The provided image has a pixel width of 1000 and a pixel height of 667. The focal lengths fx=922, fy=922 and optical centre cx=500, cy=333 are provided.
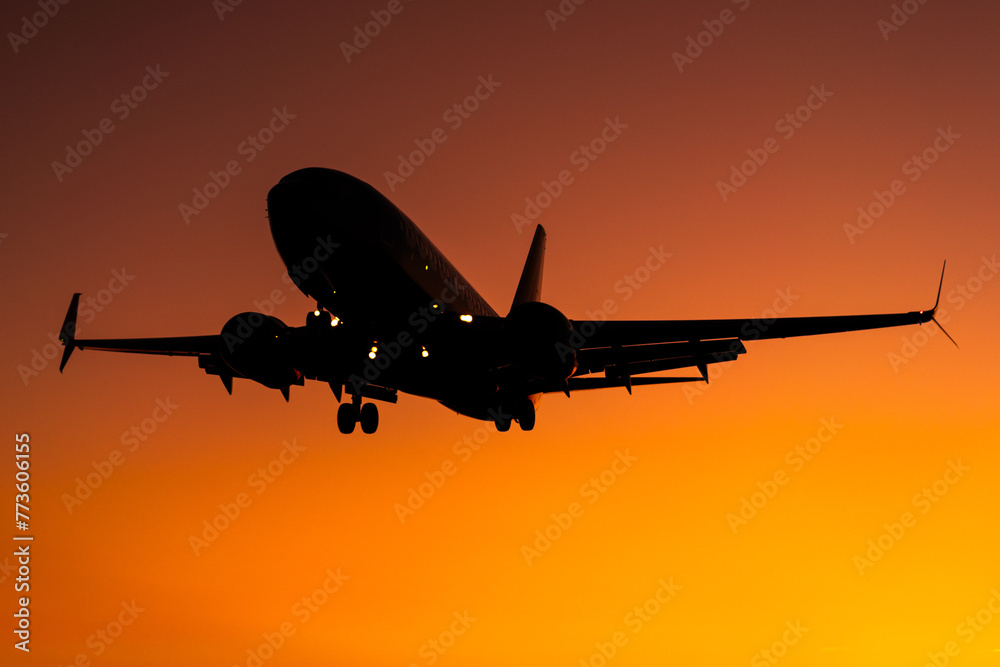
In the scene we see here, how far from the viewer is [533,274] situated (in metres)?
52.8

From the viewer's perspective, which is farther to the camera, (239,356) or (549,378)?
(239,356)

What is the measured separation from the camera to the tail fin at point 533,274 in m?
49.7

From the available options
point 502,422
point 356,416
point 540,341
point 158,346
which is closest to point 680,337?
point 540,341

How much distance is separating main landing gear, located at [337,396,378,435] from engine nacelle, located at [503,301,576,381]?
10.0 m

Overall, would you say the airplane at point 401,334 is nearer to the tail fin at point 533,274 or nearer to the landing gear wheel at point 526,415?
the landing gear wheel at point 526,415

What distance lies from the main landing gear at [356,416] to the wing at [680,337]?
875cm

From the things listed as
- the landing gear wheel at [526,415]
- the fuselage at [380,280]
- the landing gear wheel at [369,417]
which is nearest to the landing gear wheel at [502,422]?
the landing gear wheel at [526,415]

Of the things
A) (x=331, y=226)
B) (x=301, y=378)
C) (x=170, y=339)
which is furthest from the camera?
(x=170, y=339)

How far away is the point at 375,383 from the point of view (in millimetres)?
32719

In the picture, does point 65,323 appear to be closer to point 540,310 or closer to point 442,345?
point 442,345

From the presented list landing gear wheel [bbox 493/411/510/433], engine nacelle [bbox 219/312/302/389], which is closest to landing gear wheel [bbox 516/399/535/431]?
landing gear wheel [bbox 493/411/510/433]

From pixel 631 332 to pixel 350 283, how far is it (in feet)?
29.1

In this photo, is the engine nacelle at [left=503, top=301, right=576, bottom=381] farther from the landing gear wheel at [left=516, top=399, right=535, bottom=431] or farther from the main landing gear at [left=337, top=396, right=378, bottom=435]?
the main landing gear at [left=337, top=396, right=378, bottom=435]

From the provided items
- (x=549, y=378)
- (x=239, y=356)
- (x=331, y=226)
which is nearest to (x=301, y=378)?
(x=239, y=356)
